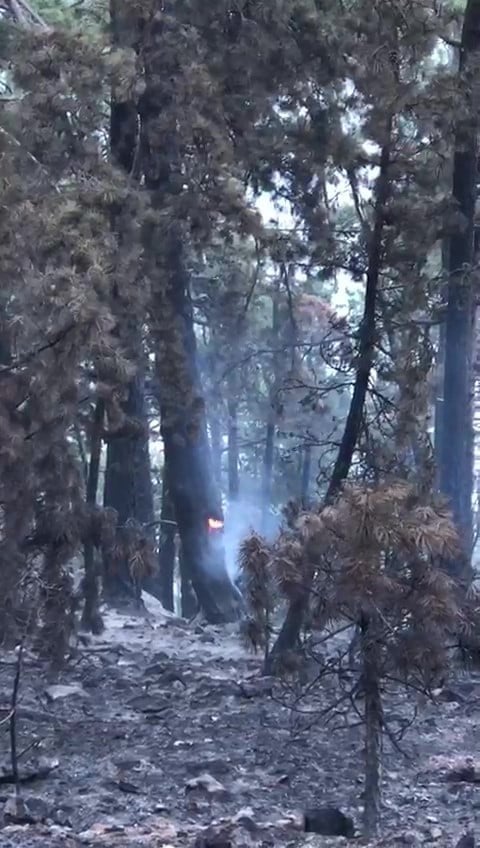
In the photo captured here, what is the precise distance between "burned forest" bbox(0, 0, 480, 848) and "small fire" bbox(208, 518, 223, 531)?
1.66 meters

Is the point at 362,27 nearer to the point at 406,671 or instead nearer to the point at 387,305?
the point at 387,305

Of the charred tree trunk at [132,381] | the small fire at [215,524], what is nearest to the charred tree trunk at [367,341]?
the charred tree trunk at [132,381]

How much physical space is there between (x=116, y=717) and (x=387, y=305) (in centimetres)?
402

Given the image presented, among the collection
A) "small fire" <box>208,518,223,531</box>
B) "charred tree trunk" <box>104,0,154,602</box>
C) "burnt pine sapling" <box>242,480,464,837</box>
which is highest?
"charred tree trunk" <box>104,0,154,602</box>

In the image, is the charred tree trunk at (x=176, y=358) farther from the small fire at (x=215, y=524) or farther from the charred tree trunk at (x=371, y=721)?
the charred tree trunk at (x=371, y=721)

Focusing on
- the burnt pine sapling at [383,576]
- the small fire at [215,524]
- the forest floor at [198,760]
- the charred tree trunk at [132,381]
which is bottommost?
the forest floor at [198,760]

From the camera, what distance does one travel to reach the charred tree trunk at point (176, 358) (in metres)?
10.5

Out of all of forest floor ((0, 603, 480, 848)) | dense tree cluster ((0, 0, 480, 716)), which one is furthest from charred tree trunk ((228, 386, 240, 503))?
forest floor ((0, 603, 480, 848))

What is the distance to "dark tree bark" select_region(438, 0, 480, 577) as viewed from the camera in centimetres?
987

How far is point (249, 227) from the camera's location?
1059cm

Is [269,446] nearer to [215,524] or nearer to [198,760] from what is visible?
[215,524]

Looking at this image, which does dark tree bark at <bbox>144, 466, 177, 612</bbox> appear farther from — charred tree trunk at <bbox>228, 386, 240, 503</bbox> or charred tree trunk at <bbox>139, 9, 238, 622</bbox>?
charred tree trunk at <bbox>139, 9, 238, 622</bbox>

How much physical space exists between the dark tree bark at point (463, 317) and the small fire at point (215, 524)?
10.6 feet

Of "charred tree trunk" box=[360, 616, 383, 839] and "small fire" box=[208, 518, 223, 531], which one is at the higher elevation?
"small fire" box=[208, 518, 223, 531]
